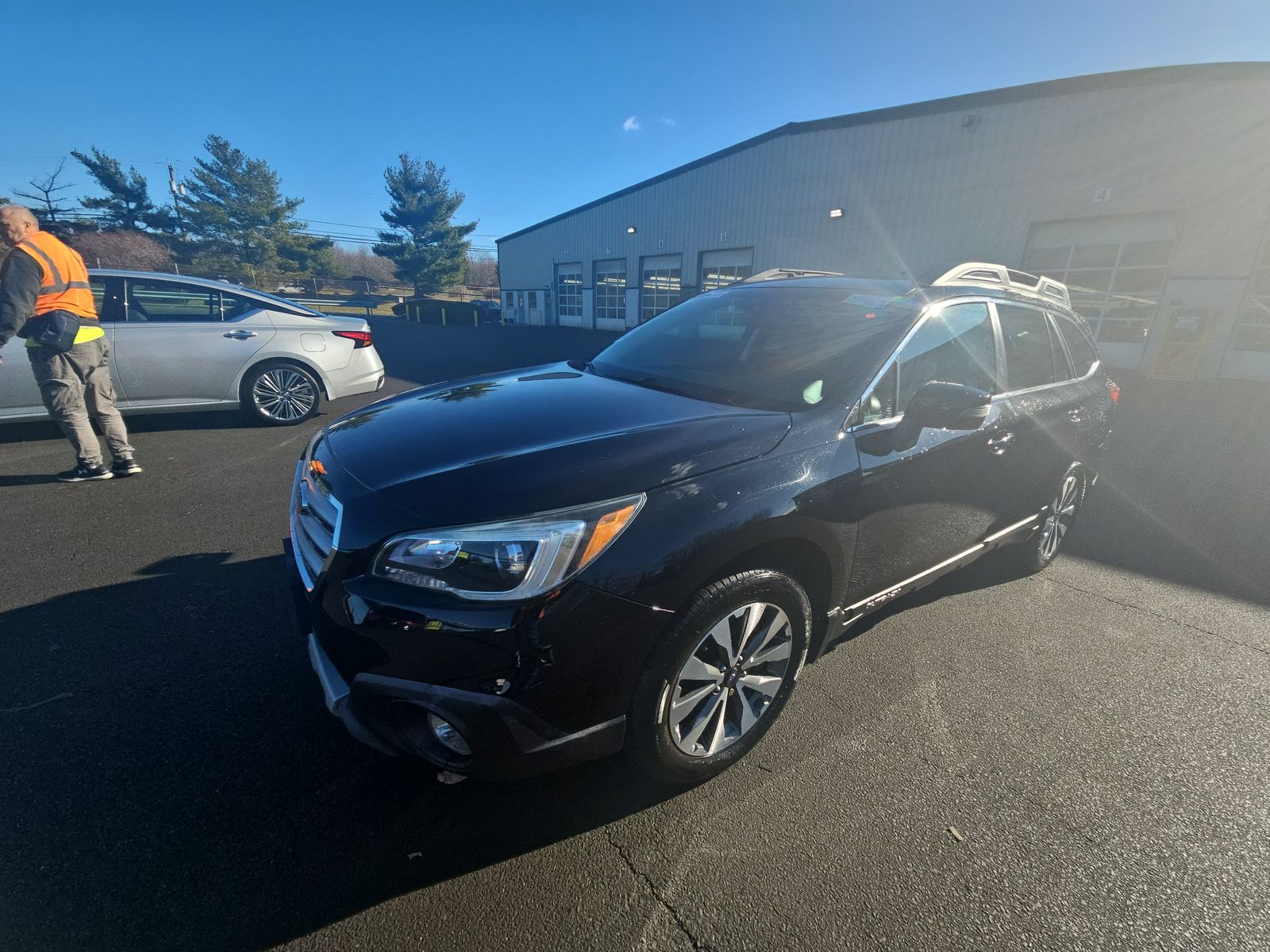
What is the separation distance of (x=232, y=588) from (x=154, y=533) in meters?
1.11

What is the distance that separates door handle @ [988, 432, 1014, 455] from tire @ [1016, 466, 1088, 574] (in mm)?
933

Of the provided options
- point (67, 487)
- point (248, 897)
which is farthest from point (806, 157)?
point (248, 897)

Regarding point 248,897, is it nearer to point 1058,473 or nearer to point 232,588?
point 232,588

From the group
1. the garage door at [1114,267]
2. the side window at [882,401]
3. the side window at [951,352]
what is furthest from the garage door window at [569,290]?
the side window at [882,401]

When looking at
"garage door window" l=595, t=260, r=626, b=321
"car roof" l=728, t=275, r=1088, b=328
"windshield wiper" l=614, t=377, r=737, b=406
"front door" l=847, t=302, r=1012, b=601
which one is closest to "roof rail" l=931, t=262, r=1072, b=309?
"car roof" l=728, t=275, r=1088, b=328

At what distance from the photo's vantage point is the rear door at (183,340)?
5.49 m

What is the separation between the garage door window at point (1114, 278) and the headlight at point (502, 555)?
15664mm

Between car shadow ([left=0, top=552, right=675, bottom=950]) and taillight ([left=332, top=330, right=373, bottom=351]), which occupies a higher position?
taillight ([left=332, top=330, right=373, bottom=351])

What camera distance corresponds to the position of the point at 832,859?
1.74 meters

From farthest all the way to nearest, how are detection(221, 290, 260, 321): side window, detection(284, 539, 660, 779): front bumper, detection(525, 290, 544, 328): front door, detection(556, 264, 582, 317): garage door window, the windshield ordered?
1. detection(525, 290, 544, 328): front door
2. detection(556, 264, 582, 317): garage door window
3. detection(221, 290, 260, 321): side window
4. the windshield
5. detection(284, 539, 660, 779): front bumper

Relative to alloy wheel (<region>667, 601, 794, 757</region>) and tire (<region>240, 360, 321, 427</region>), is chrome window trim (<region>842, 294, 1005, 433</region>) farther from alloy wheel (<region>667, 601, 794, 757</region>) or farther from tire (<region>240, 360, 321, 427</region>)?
tire (<region>240, 360, 321, 427</region>)

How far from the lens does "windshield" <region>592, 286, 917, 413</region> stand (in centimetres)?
231

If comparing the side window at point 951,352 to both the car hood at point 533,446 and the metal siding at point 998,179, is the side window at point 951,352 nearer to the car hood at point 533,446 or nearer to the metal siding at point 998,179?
the car hood at point 533,446

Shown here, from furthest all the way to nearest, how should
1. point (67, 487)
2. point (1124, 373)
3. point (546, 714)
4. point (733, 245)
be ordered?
point (733, 245) → point (1124, 373) → point (67, 487) → point (546, 714)
